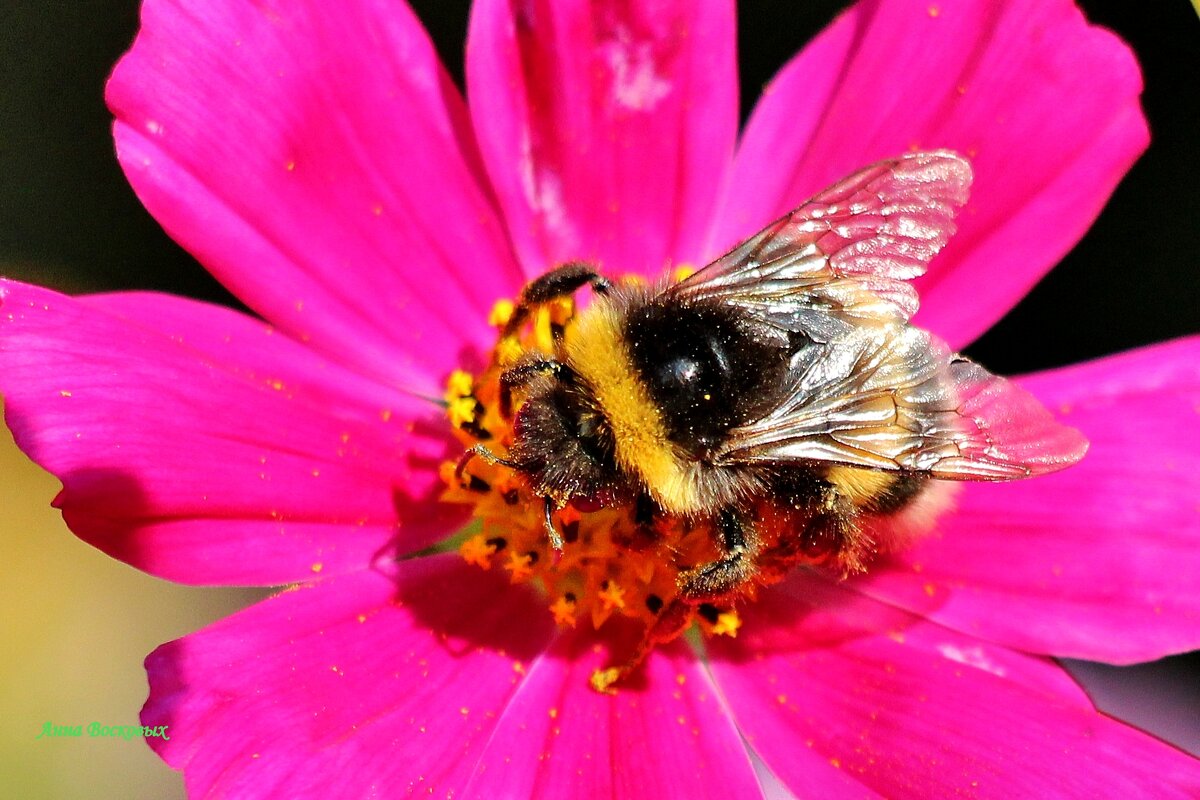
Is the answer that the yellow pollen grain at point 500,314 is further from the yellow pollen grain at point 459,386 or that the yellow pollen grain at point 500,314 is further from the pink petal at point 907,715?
the pink petal at point 907,715

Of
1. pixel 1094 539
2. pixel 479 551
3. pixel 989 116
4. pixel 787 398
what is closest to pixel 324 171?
pixel 479 551

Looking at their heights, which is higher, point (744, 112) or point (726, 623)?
point (744, 112)

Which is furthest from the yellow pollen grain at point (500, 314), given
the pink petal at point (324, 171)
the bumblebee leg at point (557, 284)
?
the bumblebee leg at point (557, 284)

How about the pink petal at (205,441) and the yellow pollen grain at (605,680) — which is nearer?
the pink petal at (205,441)

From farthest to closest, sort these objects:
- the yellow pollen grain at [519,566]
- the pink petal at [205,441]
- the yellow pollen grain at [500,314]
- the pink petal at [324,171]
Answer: the yellow pollen grain at [500,314] < the yellow pollen grain at [519,566] < the pink petal at [324,171] < the pink petal at [205,441]

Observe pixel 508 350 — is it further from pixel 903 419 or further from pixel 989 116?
pixel 989 116

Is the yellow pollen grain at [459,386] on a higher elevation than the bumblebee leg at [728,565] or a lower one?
higher

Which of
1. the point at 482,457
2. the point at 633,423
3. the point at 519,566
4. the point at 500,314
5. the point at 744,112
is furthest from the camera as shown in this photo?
the point at 744,112
